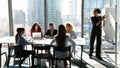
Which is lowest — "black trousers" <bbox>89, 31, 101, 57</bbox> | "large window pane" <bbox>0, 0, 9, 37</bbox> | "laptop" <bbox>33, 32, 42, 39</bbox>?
"black trousers" <bbox>89, 31, 101, 57</bbox>

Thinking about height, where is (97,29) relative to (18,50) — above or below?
above

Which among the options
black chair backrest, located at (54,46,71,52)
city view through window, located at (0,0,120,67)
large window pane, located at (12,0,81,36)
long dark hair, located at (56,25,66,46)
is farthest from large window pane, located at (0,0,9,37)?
black chair backrest, located at (54,46,71,52)

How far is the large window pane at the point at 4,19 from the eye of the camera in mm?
7672

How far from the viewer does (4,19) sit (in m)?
7.75

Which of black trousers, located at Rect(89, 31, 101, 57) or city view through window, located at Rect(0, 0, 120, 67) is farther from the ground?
city view through window, located at Rect(0, 0, 120, 67)

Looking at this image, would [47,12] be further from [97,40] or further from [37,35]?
[97,40]

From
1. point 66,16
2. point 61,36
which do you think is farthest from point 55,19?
point 61,36

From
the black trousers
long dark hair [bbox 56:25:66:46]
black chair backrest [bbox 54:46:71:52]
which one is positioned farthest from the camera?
the black trousers

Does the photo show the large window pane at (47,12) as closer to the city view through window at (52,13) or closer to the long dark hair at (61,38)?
the city view through window at (52,13)

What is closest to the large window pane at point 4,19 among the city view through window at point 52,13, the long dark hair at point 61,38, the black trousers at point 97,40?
the city view through window at point 52,13

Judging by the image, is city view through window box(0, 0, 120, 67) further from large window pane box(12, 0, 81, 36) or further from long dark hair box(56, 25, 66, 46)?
long dark hair box(56, 25, 66, 46)

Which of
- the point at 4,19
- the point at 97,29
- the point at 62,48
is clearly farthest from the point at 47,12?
the point at 62,48

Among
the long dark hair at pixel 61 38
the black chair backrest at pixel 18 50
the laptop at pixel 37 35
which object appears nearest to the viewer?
the long dark hair at pixel 61 38

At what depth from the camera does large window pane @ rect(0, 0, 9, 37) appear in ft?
25.2
